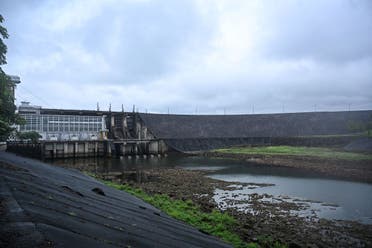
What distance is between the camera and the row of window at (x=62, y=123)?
58.1 m

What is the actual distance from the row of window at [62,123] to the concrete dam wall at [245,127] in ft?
47.3

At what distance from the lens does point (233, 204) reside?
1827cm

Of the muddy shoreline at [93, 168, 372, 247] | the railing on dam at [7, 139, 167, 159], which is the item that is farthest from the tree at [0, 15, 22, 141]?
the railing on dam at [7, 139, 167, 159]

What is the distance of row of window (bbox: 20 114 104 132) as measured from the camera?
5812 centimetres

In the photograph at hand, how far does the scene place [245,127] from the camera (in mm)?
89562

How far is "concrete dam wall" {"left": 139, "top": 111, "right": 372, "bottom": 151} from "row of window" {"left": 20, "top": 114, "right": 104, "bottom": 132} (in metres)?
14.4

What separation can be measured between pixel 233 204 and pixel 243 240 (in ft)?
23.2

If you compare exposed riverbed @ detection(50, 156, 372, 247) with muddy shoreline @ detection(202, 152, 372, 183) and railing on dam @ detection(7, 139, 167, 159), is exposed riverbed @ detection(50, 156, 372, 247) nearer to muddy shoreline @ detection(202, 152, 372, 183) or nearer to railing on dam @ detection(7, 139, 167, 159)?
muddy shoreline @ detection(202, 152, 372, 183)

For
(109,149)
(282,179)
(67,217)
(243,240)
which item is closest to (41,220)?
(67,217)

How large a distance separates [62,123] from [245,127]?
2127 inches

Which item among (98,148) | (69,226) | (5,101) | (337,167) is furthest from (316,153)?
(69,226)

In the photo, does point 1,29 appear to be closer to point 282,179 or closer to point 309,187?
point 309,187

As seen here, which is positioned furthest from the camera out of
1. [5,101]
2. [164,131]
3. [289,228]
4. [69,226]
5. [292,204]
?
[164,131]

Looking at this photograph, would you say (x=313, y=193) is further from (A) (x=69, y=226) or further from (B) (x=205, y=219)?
(A) (x=69, y=226)
